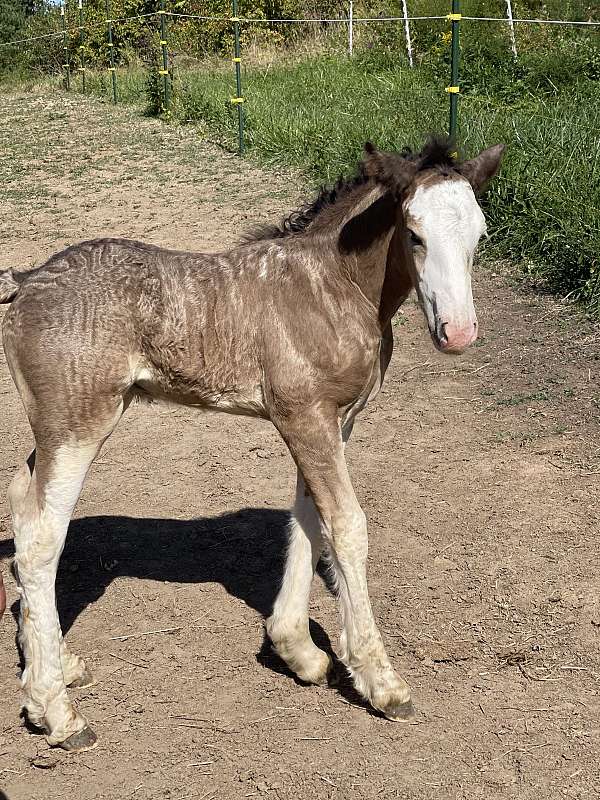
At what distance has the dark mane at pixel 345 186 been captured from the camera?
10.5 ft

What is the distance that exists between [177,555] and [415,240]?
236 cm

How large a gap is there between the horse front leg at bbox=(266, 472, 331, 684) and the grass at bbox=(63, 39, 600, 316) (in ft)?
11.4

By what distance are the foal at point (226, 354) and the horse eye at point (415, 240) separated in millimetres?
34

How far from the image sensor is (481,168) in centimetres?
331

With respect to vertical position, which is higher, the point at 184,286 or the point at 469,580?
the point at 184,286

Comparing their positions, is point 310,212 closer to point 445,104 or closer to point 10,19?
point 445,104

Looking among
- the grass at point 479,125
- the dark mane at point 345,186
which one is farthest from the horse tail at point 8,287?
the grass at point 479,125

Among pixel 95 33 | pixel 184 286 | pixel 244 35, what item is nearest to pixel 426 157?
pixel 184 286

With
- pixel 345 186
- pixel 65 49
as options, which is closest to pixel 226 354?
pixel 345 186

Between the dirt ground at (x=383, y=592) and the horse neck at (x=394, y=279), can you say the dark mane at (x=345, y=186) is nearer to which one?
the horse neck at (x=394, y=279)

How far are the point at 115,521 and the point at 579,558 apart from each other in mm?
2474

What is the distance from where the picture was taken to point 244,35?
2322cm

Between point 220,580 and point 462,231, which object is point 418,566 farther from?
point 462,231

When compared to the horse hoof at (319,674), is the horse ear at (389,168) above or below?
above
